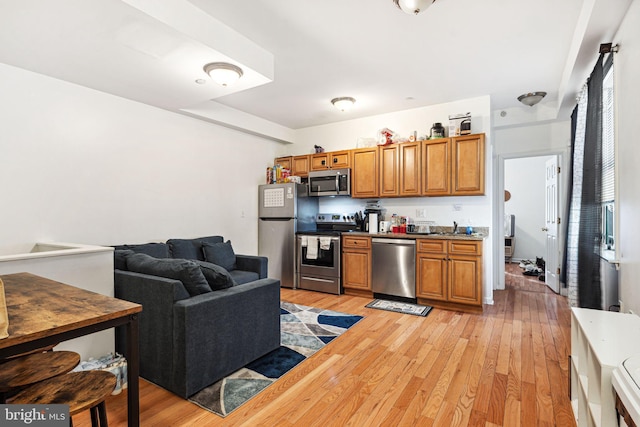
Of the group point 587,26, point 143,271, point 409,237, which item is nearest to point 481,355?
point 409,237

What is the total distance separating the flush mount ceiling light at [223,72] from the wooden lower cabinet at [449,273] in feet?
9.35

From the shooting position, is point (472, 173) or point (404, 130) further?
point (404, 130)

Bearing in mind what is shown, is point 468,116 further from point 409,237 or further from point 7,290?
point 7,290

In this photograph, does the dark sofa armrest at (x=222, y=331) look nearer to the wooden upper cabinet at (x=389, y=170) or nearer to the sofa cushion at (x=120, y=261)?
the sofa cushion at (x=120, y=261)

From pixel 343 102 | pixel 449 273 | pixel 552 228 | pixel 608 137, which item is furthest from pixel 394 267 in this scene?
pixel 552 228

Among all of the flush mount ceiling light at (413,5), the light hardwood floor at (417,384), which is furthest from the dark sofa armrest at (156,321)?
the flush mount ceiling light at (413,5)

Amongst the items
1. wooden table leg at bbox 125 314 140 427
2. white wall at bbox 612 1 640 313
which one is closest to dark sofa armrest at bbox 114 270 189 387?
wooden table leg at bbox 125 314 140 427

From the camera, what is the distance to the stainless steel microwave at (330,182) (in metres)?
4.97

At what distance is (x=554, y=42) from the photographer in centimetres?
288

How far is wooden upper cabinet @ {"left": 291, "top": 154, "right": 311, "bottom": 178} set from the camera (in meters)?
5.42

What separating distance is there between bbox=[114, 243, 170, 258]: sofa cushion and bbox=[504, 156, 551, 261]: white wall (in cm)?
771

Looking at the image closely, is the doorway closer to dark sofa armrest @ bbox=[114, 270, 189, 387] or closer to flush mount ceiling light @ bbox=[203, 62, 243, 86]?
flush mount ceiling light @ bbox=[203, 62, 243, 86]

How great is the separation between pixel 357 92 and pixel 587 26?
2.30 metres

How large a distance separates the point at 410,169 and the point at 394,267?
1.37 meters
